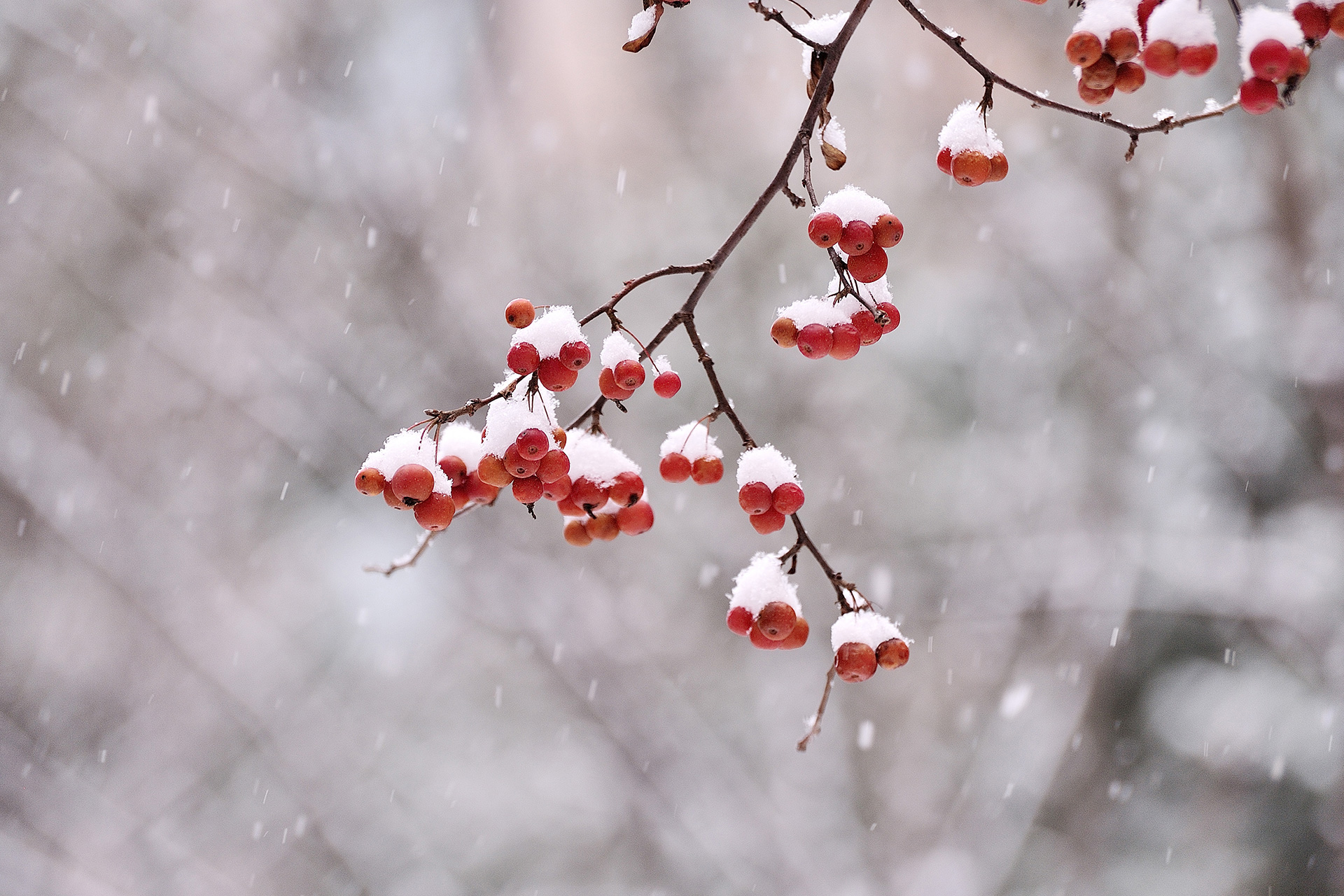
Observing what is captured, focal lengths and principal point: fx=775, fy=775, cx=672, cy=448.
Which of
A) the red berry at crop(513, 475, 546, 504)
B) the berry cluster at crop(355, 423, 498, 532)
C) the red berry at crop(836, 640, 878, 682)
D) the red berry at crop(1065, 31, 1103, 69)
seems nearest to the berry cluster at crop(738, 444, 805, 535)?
the red berry at crop(836, 640, 878, 682)

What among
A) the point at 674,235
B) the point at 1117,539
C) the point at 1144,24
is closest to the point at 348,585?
the point at 674,235

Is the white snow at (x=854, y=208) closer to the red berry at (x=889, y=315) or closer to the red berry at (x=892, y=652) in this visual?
the red berry at (x=889, y=315)

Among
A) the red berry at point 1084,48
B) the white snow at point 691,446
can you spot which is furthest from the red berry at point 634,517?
the red berry at point 1084,48

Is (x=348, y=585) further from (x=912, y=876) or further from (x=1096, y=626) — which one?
(x=1096, y=626)

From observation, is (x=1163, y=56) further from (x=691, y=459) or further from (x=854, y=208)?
(x=691, y=459)

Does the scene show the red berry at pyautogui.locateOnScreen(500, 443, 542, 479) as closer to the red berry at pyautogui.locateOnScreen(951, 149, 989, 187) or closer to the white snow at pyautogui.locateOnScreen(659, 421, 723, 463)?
the white snow at pyautogui.locateOnScreen(659, 421, 723, 463)
